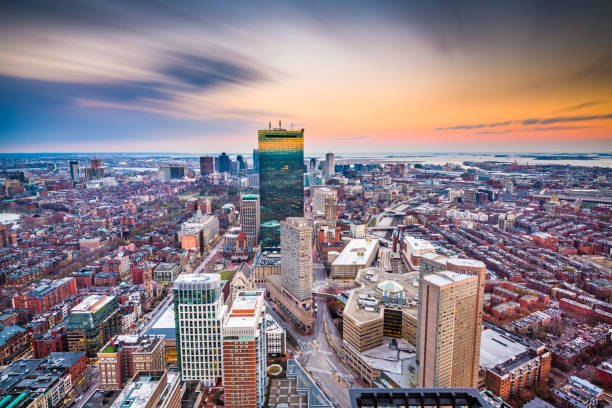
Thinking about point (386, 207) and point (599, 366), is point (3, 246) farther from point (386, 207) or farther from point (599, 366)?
point (386, 207)

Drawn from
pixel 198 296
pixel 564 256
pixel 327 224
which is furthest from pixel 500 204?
pixel 198 296

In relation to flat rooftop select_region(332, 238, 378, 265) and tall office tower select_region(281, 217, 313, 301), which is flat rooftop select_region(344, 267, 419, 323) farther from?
flat rooftop select_region(332, 238, 378, 265)

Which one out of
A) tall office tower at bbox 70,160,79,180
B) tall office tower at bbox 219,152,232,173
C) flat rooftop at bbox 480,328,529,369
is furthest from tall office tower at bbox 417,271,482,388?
tall office tower at bbox 219,152,232,173

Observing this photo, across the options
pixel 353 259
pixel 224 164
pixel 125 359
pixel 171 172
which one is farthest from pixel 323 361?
pixel 224 164

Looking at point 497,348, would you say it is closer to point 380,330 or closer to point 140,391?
point 380,330

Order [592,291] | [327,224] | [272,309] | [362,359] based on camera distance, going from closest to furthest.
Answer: [362,359] < [592,291] < [272,309] < [327,224]

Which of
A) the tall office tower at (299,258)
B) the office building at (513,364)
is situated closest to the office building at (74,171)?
the tall office tower at (299,258)
